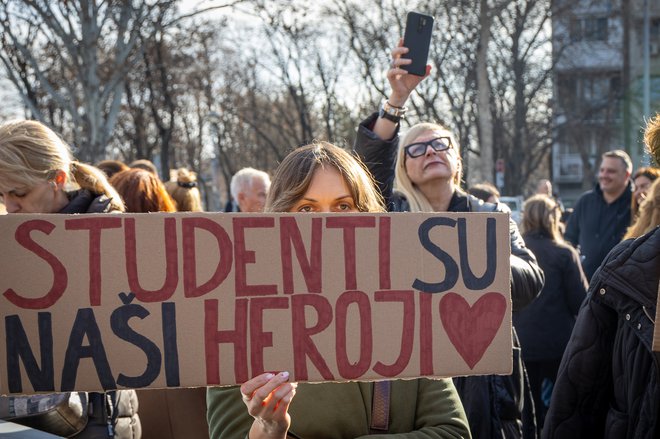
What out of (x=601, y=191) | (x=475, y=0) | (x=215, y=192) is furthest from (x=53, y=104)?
(x=601, y=191)

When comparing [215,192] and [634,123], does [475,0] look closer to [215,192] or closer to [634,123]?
[634,123]

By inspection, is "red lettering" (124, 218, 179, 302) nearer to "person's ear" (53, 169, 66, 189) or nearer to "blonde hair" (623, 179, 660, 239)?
"person's ear" (53, 169, 66, 189)

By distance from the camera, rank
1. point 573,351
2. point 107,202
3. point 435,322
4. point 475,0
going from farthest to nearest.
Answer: point 475,0 → point 107,202 → point 573,351 → point 435,322

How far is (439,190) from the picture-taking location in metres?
3.62

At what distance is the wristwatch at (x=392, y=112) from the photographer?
10.4ft

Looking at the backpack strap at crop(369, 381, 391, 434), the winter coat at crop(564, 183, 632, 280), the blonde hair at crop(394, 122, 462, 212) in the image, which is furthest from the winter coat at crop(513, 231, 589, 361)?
the backpack strap at crop(369, 381, 391, 434)

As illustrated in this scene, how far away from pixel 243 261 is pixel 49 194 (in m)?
1.33

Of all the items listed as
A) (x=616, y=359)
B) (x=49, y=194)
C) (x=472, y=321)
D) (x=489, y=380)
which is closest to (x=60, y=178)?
(x=49, y=194)

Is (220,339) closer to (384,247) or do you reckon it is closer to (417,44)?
(384,247)

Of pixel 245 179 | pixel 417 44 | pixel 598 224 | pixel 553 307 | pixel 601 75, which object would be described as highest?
pixel 601 75

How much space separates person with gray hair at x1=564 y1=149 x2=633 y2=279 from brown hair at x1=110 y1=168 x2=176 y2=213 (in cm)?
418

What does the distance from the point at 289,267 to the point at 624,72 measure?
37678 mm

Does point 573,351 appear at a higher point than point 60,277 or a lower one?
lower

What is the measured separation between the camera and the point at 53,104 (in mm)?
26484
